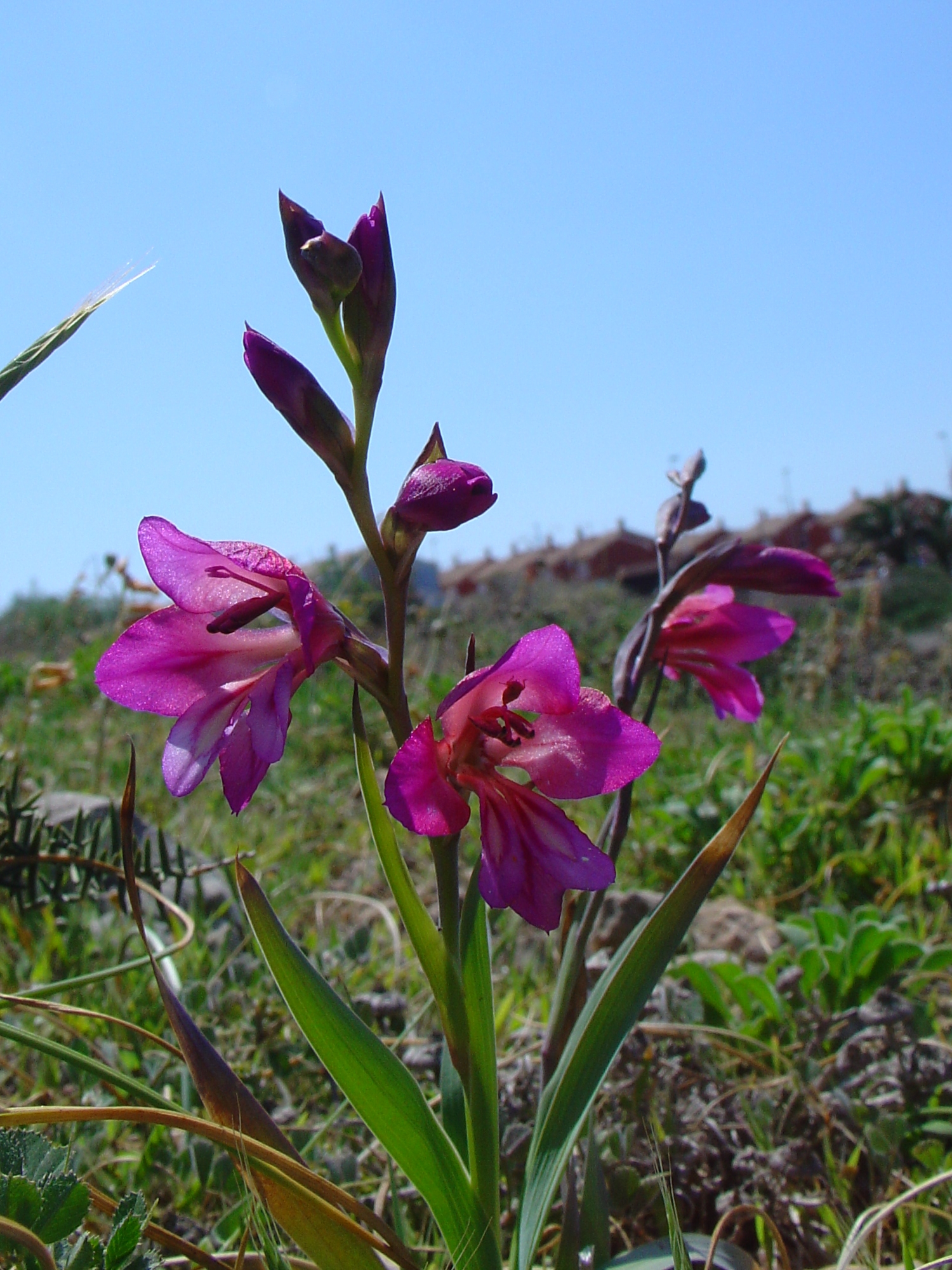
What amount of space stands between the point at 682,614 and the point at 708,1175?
0.91 metres

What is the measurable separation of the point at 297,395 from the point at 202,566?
0.20 m

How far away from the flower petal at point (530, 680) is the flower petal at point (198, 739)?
0.22m

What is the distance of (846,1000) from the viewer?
187 centimetres

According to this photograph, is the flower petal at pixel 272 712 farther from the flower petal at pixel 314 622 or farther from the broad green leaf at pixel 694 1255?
the broad green leaf at pixel 694 1255

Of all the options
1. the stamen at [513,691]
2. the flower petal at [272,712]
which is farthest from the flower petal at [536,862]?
the flower petal at [272,712]

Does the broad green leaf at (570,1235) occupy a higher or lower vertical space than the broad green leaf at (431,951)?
lower

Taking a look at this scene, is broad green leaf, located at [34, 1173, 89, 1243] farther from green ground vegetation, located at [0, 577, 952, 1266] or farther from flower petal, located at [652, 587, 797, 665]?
flower petal, located at [652, 587, 797, 665]

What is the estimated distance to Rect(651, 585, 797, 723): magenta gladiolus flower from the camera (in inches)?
52.7

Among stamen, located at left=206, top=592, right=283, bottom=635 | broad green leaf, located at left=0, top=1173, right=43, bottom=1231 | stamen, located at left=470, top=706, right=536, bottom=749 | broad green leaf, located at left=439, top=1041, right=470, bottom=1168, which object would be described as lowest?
broad green leaf, located at left=439, top=1041, right=470, bottom=1168

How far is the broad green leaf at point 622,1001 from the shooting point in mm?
1017

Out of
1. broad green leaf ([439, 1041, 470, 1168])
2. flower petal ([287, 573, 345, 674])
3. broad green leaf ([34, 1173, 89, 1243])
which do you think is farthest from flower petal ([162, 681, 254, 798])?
broad green leaf ([439, 1041, 470, 1168])

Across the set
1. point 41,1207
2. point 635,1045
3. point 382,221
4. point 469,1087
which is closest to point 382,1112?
point 469,1087

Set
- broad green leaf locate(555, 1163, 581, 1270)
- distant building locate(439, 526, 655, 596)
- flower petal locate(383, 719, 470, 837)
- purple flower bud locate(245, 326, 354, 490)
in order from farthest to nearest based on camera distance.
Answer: distant building locate(439, 526, 655, 596) → broad green leaf locate(555, 1163, 581, 1270) → purple flower bud locate(245, 326, 354, 490) → flower petal locate(383, 719, 470, 837)

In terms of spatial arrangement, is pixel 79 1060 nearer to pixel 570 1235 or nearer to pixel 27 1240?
pixel 27 1240
